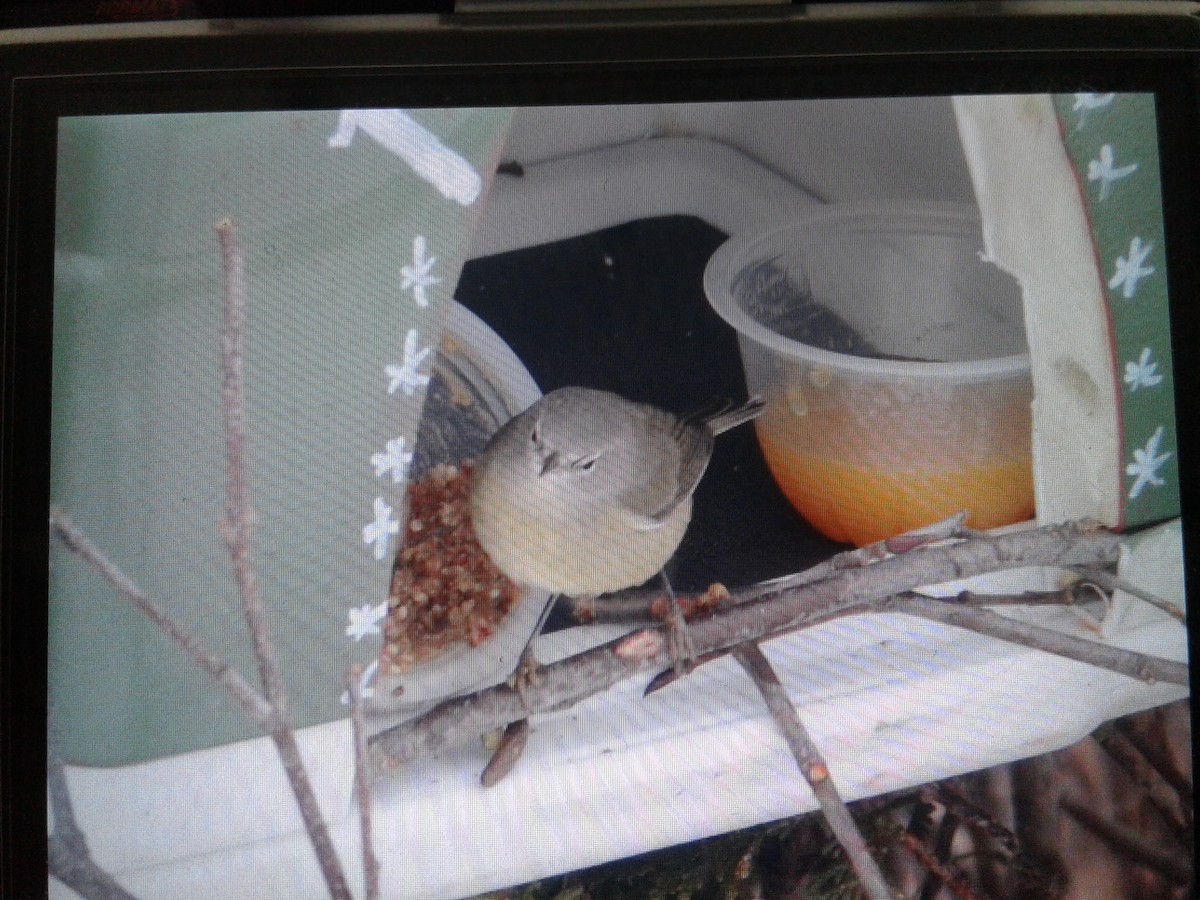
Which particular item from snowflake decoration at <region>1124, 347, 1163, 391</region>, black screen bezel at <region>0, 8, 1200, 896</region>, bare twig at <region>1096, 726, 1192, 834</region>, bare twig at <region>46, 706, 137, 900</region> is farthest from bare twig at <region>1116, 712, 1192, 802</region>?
bare twig at <region>46, 706, 137, 900</region>

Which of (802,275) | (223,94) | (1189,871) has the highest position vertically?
(223,94)

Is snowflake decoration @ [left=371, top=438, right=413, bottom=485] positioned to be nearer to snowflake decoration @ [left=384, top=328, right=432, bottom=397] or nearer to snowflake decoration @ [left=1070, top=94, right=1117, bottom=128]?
snowflake decoration @ [left=384, top=328, right=432, bottom=397]

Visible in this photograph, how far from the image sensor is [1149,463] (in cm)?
59

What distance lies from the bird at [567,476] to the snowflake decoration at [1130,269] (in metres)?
0.26

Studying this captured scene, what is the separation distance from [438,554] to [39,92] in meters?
0.42

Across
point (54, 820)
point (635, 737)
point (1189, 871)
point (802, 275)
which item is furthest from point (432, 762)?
point (1189, 871)

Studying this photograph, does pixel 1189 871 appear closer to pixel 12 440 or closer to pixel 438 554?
pixel 438 554

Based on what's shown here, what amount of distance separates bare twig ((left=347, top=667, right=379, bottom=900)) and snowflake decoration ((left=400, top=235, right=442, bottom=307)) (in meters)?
0.27

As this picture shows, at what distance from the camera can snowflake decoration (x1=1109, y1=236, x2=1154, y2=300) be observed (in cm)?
58

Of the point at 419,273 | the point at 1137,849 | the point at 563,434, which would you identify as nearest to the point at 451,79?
the point at 419,273

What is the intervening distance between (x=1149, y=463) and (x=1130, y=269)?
137mm

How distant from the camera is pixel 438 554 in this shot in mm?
599

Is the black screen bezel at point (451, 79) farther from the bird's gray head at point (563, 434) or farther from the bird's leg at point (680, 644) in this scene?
the bird's leg at point (680, 644)

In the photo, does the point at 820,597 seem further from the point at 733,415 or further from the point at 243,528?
the point at 243,528
